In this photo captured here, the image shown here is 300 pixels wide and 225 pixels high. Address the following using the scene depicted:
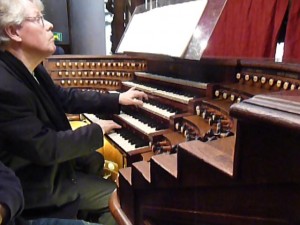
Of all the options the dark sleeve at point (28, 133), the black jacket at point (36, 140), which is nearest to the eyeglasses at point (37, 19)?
the black jacket at point (36, 140)

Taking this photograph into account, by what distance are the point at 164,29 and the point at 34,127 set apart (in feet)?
4.12

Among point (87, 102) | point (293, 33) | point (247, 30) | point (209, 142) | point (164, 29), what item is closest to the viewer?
point (209, 142)

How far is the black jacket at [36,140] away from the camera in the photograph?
130 centimetres

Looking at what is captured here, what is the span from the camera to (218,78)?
179cm

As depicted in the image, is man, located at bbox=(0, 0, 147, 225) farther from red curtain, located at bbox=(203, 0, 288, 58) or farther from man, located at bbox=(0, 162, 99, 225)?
red curtain, located at bbox=(203, 0, 288, 58)

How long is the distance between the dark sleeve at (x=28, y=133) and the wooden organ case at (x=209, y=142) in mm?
296

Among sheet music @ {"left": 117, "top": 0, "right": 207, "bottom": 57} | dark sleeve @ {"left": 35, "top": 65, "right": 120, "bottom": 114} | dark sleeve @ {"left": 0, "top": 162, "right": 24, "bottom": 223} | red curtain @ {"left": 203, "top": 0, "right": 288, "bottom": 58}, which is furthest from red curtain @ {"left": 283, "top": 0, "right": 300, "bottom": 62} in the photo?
dark sleeve @ {"left": 0, "top": 162, "right": 24, "bottom": 223}

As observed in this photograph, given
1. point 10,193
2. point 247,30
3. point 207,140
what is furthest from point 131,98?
point 247,30

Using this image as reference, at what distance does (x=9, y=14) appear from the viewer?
1.40m

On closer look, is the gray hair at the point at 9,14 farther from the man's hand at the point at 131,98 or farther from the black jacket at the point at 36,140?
the man's hand at the point at 131,98

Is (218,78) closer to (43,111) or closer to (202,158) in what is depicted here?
(43,111)

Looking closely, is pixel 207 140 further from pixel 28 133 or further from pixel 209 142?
pixel 28 133

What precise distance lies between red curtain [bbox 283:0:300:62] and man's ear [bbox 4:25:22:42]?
6.55 ft

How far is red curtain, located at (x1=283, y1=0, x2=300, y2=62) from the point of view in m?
2.47
